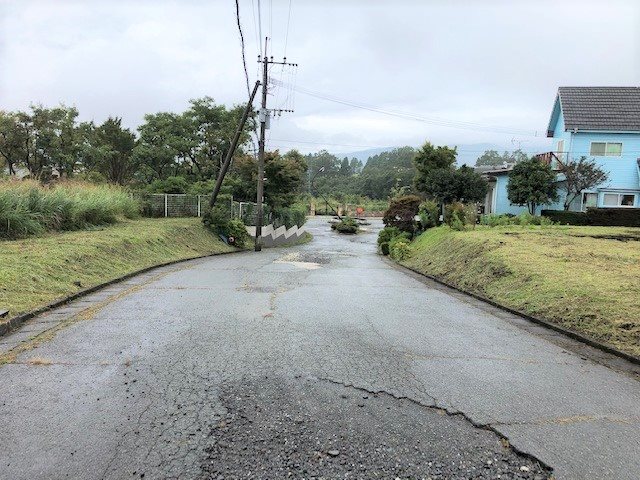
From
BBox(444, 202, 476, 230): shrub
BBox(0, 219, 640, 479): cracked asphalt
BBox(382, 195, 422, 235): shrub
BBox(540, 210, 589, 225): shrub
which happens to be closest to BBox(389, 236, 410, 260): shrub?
BBox(382, 195, 422, 235): shrub

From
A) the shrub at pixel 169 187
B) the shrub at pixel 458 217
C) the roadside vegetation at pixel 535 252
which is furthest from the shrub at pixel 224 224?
the shrub at pixel 458 217

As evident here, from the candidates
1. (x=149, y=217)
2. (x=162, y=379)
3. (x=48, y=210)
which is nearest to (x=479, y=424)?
(x=162, y=379)

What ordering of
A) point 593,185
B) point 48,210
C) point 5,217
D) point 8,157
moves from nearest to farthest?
1. point 5,217
2. point 48,210
3. point 593,185
4. point 8,157

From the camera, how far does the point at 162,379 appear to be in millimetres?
4066

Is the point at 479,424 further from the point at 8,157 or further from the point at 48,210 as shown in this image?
the point at 8,157

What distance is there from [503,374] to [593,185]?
74.4ft

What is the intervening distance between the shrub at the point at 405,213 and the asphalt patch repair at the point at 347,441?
Result: 1890 centimetres

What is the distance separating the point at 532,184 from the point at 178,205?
18.6 m

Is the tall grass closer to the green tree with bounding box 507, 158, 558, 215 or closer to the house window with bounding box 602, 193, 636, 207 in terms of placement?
the green tree with bounding box 507, 158, 558, 215

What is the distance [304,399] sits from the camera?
372 cm

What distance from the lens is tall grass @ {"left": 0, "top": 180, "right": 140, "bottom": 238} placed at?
444 inches

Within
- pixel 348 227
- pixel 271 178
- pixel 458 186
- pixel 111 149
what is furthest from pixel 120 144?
pixel 458 186

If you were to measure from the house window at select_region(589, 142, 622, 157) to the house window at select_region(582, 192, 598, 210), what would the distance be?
7.11 feet

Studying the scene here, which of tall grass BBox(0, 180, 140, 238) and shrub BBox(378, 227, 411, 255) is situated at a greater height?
tall grass BBox(0, 180, 140, 238)
